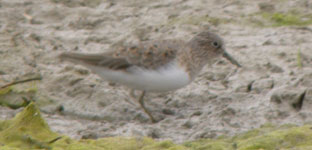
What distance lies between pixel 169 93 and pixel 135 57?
2.15ft

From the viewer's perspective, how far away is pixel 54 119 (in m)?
5.77

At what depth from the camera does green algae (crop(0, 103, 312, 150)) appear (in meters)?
3.46

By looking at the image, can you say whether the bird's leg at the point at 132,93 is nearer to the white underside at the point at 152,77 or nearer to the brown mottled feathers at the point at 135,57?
the white underside at the point at 152,77

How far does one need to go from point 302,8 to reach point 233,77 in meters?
1.89

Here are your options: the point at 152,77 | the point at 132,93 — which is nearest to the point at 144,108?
the point at 132,93

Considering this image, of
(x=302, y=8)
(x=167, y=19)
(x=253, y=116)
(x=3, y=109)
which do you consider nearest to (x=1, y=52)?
(x=3, y=109)

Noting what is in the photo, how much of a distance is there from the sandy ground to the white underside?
0.91 feet

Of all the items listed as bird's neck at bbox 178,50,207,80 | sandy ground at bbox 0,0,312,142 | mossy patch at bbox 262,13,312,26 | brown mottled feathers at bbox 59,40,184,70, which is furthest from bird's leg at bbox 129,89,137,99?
mossy patch at bbox 262,13,312,26

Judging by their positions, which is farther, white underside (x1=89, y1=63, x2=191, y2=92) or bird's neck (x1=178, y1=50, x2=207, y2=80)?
bird's neck (x1=178, y1=50, x2=207, y2=80)

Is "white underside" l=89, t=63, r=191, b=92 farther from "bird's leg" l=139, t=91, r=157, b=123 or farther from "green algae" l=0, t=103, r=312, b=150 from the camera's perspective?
"green algae" l=0, t=103, r=312, b=150

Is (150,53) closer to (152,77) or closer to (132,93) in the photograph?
(152,77)

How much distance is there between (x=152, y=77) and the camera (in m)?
5.89

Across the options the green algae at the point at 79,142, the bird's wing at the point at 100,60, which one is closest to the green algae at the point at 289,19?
the bird's wing at the point at 100,60

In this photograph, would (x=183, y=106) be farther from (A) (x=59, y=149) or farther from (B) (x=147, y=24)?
(A) (x=59, y=149)
